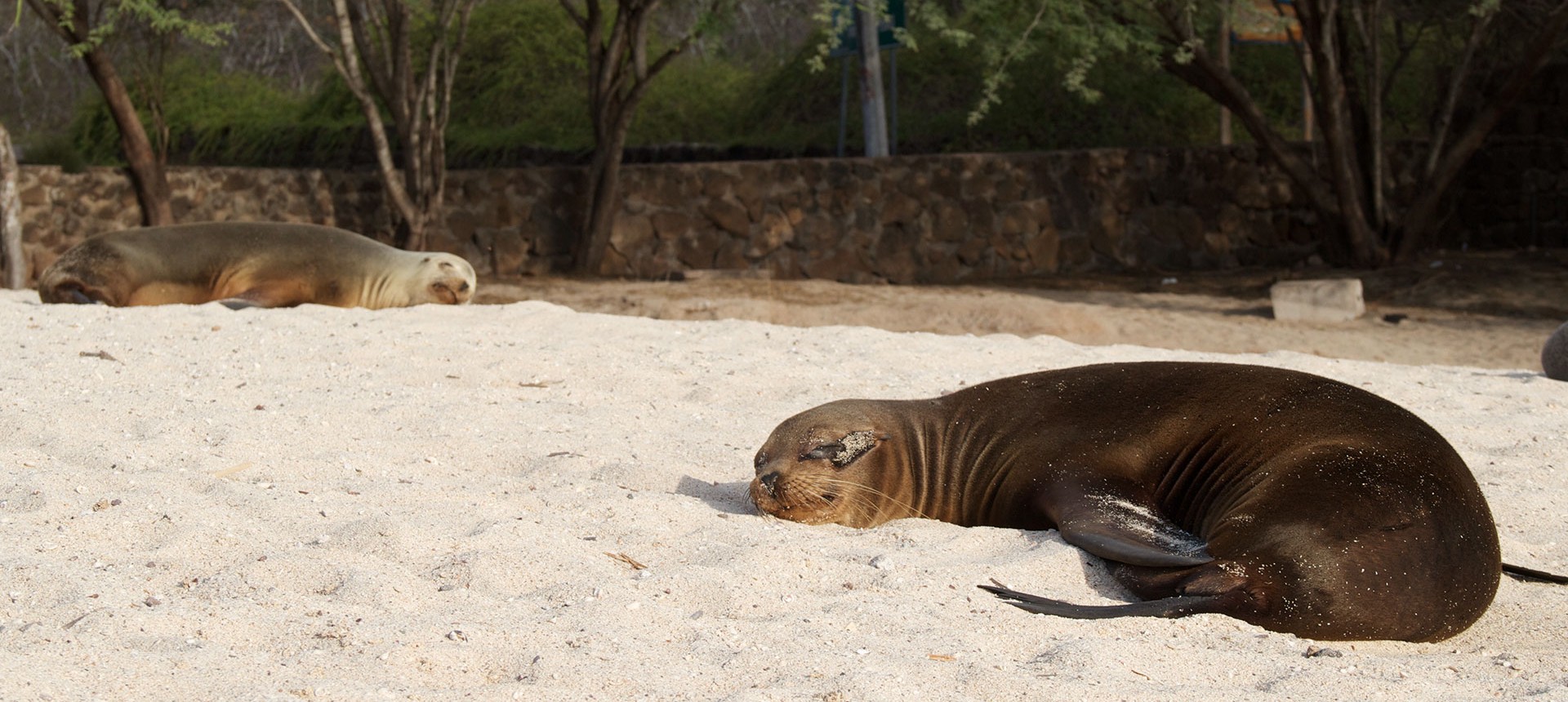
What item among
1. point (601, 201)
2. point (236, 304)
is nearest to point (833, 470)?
point (236, 304)

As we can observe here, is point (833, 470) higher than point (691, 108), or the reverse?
point (691, 108)

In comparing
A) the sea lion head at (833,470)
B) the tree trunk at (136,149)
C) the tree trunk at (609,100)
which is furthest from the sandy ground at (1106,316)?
the sea lion head at (833,470)

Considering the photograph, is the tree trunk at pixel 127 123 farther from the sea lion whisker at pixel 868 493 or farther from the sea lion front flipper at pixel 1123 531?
the sea lion front flipper at pixel 1123 531

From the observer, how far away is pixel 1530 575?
3557 millimetres

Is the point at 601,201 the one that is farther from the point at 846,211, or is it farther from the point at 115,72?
the point at 115,72

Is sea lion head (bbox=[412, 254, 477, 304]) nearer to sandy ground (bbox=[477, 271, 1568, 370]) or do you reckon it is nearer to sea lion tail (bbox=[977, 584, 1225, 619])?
sandy ground (bbox=[477, 271, 1568, 370])

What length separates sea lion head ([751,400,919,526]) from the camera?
3865 millimetres

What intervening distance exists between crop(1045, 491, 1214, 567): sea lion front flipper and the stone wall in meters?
9.87

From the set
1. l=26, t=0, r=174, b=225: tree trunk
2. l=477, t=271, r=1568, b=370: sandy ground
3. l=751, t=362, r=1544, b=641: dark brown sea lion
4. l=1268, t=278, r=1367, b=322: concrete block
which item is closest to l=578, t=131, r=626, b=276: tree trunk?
l=477, t=271, r=1568, b=370: sandy ground

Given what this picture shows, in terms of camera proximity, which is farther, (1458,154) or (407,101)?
(1458,154)

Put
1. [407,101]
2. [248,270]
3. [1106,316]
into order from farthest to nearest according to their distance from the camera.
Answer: [407,101], [1106,316], [248,270]

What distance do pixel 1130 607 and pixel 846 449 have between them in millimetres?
1101

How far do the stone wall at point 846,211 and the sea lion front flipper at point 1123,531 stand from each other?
32.4 feet

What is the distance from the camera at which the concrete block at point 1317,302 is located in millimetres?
10617
